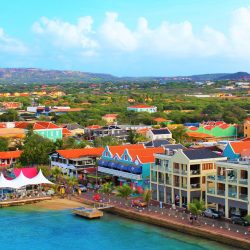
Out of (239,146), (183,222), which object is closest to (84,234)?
(183,222)

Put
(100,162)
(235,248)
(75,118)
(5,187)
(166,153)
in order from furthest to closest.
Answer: (75,118) → (100,162) → (5,187) → (166,153) → (235,248)

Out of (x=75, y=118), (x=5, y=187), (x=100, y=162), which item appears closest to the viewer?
(x=5, y=187)

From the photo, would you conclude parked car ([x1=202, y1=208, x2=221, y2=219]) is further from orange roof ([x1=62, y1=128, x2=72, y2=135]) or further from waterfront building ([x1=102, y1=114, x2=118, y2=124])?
waterfront building ([x1=102, y1=114, x2=118, y2=124])

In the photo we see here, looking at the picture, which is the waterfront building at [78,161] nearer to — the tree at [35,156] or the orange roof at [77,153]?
the orange roof at [77,153]

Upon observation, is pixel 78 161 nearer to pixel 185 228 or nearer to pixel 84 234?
pixel 84 234

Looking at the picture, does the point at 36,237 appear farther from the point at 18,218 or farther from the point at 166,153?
the point at 166,153

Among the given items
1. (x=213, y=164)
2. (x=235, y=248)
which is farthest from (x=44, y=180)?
(x=235, y=248)

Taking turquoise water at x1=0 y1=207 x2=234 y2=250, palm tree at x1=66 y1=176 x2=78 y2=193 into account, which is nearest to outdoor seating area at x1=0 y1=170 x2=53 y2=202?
palm tree at x1=66 y1=176 x2=78 y2=193
